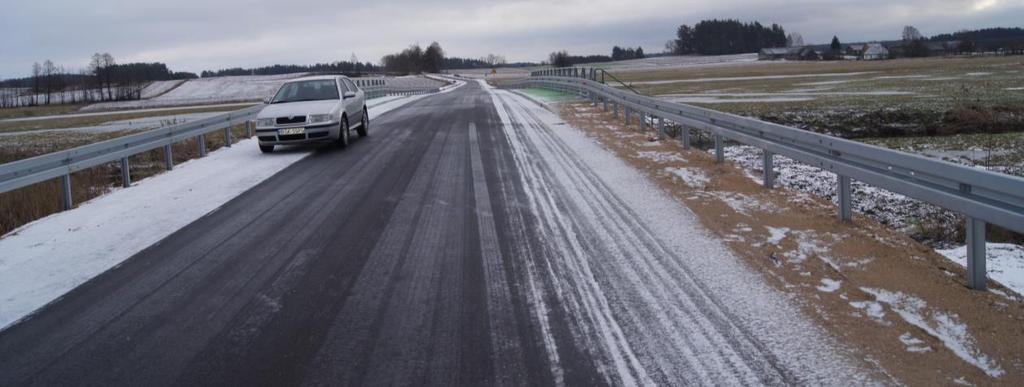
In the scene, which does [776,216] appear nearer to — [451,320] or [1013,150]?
[451,320]

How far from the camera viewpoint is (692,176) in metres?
11.1

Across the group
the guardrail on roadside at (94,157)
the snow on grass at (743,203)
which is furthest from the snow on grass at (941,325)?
the guardrail on roadside at (94,157)

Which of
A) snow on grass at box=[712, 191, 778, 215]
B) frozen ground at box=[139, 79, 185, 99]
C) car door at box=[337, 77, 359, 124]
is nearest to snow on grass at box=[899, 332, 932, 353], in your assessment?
snow on grass at box=[712, 191, 778, 215]

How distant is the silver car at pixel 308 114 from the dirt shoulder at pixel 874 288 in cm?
819

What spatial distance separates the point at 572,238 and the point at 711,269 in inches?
62.7

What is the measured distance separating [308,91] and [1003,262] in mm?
13876

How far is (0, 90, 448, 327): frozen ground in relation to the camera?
6379 millimetres

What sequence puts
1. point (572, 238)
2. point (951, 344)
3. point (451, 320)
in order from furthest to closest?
point (572, 238) < point (451, 320) < point (951, 344)

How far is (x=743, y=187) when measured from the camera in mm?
10125

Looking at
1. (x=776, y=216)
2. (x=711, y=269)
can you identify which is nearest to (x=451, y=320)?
(x=711, y=269)

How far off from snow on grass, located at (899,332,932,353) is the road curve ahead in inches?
18.8

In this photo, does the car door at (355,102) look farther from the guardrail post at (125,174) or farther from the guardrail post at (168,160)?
the guardrail post at (125,174)

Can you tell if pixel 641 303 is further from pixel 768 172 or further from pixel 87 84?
pixel 87 84

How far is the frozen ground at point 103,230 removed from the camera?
6379 millimetres
